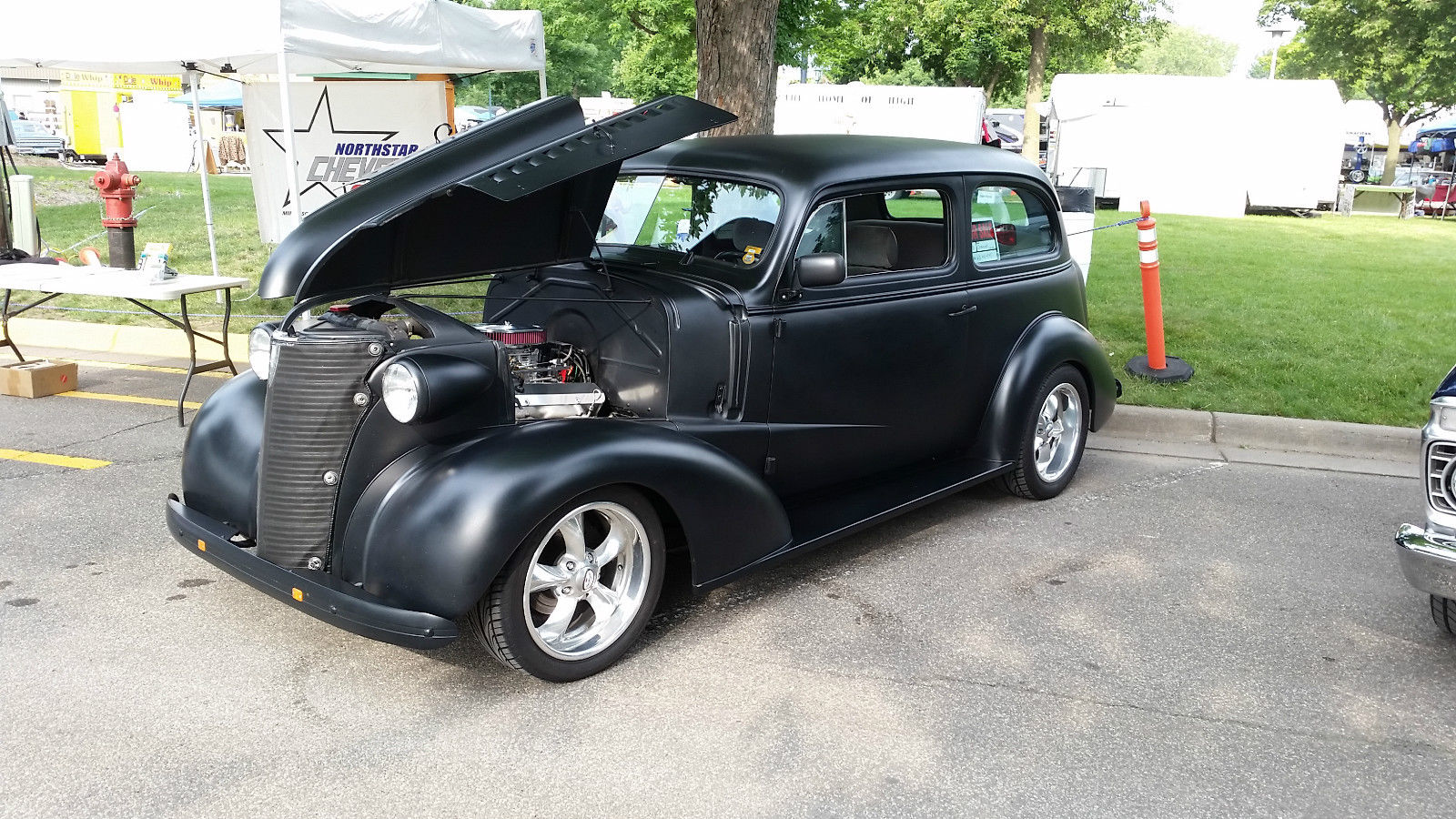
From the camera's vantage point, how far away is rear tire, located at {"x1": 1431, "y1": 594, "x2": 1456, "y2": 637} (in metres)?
3.76

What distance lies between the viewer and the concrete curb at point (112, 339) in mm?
8766

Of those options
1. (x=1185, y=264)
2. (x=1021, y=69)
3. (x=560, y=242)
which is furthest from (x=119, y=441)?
(x=1021, y=69)

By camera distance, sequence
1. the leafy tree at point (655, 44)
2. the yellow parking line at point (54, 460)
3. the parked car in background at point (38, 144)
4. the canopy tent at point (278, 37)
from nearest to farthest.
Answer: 1. the yellow parking line at point (54, 460)
2. the canopy tent at point (278, 37)
3. the leafy tree at point (655, 44)
4. the parked car in background at point (38, 144)

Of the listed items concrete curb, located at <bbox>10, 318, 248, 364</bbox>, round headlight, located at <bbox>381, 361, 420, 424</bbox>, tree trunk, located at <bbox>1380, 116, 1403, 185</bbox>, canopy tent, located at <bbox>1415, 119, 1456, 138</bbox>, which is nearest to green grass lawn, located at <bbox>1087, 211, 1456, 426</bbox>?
round headlight, located at <bbox>381, 361, 420, 424</bbox>

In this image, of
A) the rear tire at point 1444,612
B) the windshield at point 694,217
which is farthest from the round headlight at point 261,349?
the rear tire at point 1444,612

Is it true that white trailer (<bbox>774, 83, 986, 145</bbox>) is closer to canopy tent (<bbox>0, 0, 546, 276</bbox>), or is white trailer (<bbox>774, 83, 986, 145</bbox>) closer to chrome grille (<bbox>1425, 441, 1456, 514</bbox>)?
canopy tent (<bbox>0, 0, 546, 276</bbox>)

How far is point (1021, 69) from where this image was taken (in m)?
40.1

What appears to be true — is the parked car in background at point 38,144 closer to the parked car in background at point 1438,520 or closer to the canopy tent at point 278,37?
the canopy tent at point 278,37

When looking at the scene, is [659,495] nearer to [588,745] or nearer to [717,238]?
[588,745]

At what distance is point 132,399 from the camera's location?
7.27 m

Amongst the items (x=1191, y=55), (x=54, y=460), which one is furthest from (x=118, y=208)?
(x=1191, y=55)

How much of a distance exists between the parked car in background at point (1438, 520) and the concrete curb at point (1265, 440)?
2849 millimetres

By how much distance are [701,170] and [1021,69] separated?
38.8 metres

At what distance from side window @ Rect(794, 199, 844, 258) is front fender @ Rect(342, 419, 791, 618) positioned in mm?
1056
